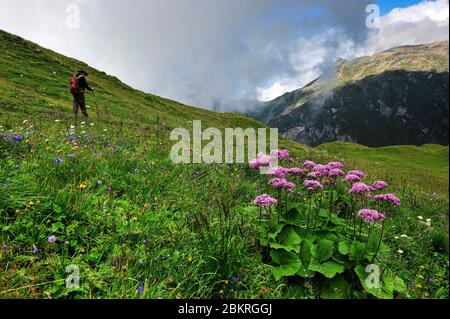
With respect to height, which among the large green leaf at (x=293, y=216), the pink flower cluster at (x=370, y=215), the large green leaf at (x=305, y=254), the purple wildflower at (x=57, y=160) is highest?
the purple wildflower at (x=57, y=160)

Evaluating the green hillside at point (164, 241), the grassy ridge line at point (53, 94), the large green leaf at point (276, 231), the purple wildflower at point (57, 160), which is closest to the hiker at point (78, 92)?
the grassy ridge line at point (53, 94)

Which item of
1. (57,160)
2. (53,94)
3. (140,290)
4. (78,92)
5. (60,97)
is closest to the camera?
(140,290)

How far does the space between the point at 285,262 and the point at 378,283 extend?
1.22 meters

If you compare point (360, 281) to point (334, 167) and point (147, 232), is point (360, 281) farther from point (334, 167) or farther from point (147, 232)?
point (147, 232)

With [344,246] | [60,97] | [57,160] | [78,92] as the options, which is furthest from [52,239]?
[60,97]

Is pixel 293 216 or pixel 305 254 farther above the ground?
pixel 293 216

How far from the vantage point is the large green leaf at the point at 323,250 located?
525cm

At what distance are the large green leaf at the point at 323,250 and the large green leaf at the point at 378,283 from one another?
397 millimetres

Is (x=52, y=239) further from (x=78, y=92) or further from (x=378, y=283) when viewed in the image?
(x=78, y=92)

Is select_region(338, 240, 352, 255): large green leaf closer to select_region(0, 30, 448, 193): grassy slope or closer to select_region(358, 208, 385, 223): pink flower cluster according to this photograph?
select_region(358, 208, 385, 223): pink flower cluster

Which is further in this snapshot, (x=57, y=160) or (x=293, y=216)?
(x=57, y=160)

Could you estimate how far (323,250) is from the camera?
5281mm

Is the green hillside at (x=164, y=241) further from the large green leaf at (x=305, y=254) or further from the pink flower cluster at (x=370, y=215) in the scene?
the pink flower cluster at (x=370, y=215)

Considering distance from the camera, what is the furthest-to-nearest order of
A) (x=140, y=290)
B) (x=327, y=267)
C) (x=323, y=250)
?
(x=323, y=250)
(x=327, y=267)
(x=140, y=290)
